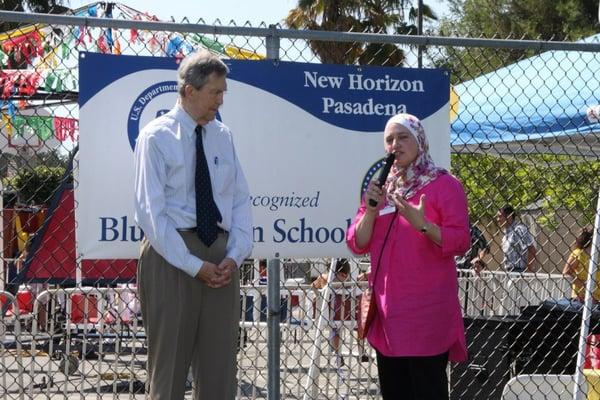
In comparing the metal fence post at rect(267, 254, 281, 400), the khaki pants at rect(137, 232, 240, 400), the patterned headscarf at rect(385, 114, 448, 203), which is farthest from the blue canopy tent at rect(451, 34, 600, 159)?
the khaki pants at rect(137, 232, 240, 400)

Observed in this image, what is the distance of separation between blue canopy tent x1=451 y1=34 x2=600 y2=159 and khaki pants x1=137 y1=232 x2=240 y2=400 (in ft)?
8.38

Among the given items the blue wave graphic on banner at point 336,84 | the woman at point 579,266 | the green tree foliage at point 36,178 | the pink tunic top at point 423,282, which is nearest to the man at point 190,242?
the blue wave graphic on banner at point 336,84

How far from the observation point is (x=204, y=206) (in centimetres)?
480

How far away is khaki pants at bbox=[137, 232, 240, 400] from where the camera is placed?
15.6 feet

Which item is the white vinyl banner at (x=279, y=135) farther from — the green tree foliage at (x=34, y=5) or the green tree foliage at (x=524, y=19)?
the green tree foliage at (x=524, y=19)

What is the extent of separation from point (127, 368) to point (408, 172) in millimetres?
6213

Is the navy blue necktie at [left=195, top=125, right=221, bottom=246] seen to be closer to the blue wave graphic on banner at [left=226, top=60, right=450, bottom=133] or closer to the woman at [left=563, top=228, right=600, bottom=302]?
the blue wave graphic on banner at [left=226, top=60, right=450, bottom=133]

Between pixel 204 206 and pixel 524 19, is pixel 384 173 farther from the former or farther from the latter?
pixel 524 19

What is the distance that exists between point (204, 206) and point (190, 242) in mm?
171

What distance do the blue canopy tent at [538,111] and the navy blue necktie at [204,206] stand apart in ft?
8.03

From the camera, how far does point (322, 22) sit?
26922 mm

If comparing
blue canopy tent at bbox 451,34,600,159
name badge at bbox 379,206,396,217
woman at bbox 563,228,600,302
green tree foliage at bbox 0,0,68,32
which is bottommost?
woman at bbox 563,228,600,302

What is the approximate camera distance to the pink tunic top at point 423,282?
503cm

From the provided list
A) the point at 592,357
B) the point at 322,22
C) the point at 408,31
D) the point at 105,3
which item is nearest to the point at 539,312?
the point at 592,357
